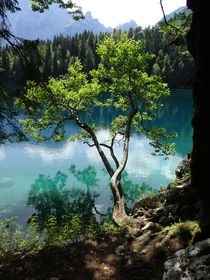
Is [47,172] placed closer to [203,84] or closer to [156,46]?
[203,84]

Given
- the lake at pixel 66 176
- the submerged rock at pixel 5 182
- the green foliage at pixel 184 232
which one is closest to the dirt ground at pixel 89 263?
the green foliage at pixel 184 232

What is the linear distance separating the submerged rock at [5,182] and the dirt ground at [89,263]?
1342 centimetres

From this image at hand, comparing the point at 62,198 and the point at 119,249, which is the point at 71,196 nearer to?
the point at 62,198

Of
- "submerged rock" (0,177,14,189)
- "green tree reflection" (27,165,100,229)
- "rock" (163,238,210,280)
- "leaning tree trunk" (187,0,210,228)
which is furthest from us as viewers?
"submerged rock" (0,177,14,189)

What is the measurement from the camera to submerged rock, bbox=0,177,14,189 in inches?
679

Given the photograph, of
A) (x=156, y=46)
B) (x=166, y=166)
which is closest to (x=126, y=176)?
(x=166, y=166)

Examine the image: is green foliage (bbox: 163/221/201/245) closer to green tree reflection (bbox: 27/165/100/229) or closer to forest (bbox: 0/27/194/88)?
green tree reflection (bbox: 27/165/100/229)

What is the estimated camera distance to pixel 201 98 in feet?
12.0

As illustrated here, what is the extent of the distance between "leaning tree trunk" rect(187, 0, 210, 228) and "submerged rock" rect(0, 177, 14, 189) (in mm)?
16866

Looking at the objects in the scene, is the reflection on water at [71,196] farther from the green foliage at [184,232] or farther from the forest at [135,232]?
the green foliage at [184,232]

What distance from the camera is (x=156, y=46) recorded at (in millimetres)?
99812

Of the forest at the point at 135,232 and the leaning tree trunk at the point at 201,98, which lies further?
the forest at the point at 135,232

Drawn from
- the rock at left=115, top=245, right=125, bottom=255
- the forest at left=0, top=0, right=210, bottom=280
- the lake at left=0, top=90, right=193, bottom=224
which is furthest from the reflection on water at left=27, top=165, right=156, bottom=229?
the rock at left=115, top=245, right=125, bottom=255

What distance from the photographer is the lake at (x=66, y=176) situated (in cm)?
1506
